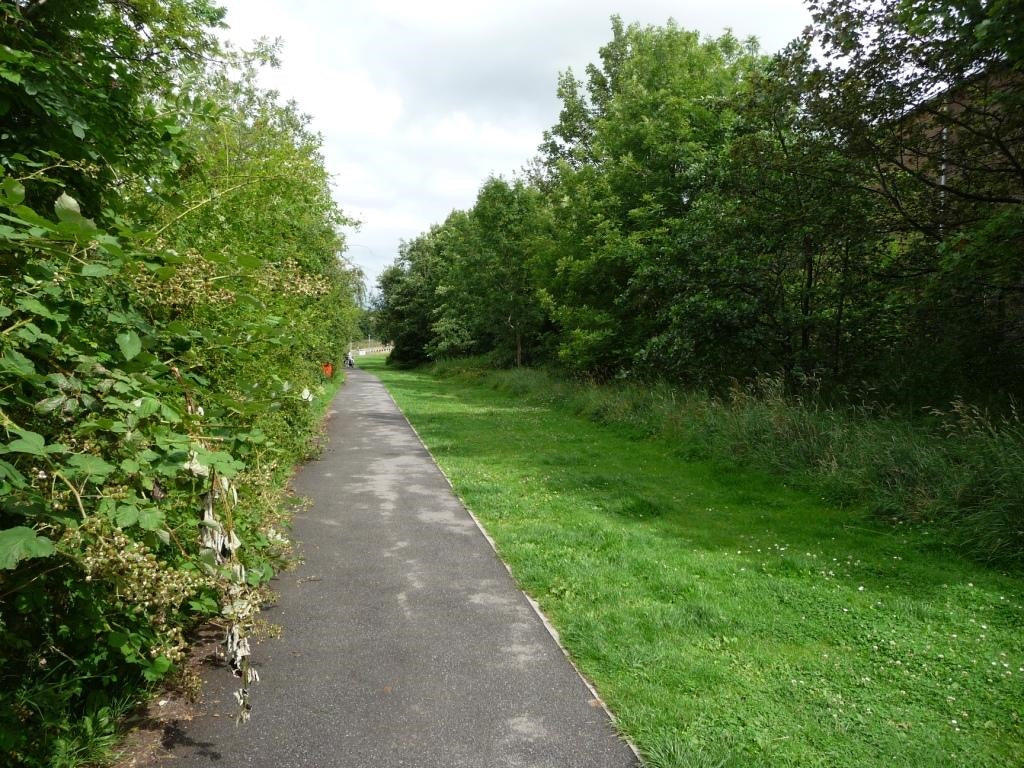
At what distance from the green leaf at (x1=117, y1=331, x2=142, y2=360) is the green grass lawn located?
3060 millimetres

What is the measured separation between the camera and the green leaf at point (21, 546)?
1.58 m

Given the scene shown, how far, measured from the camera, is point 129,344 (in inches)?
80.1

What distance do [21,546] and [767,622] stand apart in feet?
15.0

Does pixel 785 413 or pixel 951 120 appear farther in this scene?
pixel 785 413

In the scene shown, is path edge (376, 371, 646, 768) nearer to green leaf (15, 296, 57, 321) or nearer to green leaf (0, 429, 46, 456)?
green leaf (0, 429, 46, 456)

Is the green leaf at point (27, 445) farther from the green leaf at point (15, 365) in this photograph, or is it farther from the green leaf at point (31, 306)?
the green leaf at point (31, 306)

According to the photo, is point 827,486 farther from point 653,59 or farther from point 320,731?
point 653,59

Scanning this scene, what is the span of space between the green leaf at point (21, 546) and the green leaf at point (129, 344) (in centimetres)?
60

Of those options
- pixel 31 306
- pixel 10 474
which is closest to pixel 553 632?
pixel 10 474

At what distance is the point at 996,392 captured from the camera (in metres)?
9.30

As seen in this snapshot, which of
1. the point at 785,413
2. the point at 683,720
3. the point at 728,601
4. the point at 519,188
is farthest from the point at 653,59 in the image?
the point at 683,720

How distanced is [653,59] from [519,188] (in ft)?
25.1

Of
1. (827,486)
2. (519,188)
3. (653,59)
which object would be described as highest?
(653,59)

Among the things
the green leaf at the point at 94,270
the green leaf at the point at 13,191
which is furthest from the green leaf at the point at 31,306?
the green leaf at the point at 13,191
